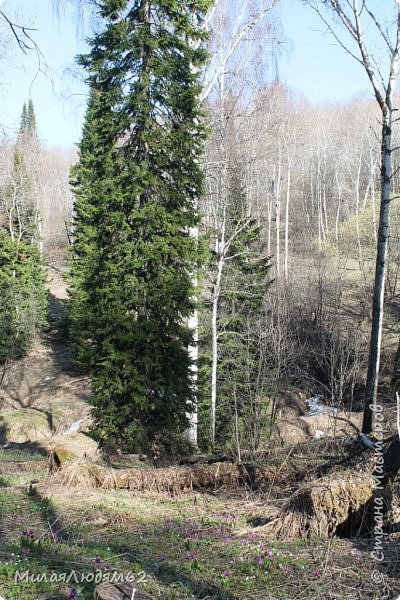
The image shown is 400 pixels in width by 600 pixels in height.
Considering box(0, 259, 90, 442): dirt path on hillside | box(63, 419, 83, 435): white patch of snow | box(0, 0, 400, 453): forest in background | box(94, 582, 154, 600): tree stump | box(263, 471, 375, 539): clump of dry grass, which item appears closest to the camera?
box(94, 582, 154, 600): tree stump

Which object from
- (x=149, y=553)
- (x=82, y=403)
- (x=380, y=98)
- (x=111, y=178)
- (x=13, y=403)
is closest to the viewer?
(x=149, y=553)

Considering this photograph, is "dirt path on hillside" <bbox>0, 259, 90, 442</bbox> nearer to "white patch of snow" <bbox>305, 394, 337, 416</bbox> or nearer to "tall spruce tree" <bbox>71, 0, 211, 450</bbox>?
"tall spruce tree" <bbox>71, 0, 211, 450</bbox>

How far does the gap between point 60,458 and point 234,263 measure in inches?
464

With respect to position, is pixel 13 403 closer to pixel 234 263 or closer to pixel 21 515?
pixel 234 263

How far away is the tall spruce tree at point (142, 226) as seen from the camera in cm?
912

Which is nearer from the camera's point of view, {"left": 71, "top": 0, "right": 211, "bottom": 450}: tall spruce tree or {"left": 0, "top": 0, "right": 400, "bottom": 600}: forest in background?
{"left": 0, "top": 0, "right": 400, "bottom": 600}: forest in background

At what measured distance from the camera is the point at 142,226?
30.5 feet

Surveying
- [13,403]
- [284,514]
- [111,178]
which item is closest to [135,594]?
[284,514]

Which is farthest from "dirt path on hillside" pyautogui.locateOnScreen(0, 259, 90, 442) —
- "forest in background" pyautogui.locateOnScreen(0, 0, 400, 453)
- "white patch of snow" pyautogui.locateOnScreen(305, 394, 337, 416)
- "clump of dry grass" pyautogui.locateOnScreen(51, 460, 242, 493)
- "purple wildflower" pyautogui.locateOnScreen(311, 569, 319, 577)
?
"purple wildflower" pyautogui.locateOnScreen(311, 569, 319, 577)

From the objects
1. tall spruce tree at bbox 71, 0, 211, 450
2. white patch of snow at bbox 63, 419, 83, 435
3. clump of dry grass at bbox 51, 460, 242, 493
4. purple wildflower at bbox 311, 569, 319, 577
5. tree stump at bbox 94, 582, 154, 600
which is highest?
tall spruce tree at bbox 71, 0, 211, 450

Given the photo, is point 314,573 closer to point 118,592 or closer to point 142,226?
point 118,592

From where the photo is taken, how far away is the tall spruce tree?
9.12 m

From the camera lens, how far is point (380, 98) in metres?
8.29

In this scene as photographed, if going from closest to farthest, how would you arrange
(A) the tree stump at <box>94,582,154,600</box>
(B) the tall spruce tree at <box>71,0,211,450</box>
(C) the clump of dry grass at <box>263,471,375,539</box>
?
(A) the tree stump at <box>94,582,154,600</box> < (C) the clump of dry grass at <box>263,471,375,539</box> < (B) the tall spruce tree at <box>71,0,211,450</box>
